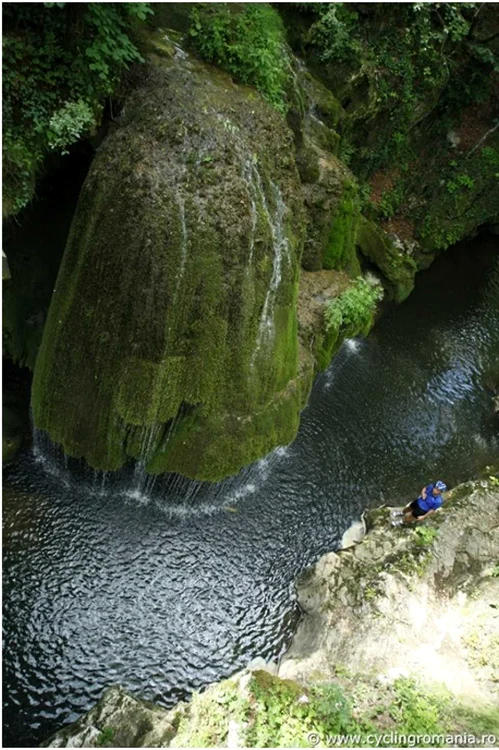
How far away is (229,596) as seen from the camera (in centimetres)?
792

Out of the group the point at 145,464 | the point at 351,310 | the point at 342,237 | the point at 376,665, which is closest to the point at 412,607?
the point at 376,665

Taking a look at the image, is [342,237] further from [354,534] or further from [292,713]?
[292,713]

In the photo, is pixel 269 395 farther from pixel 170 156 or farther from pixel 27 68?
pixel 27 68

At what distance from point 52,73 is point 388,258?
33.0 feet

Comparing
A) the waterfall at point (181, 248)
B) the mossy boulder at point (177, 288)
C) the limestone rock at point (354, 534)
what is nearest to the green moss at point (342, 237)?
the mossy boulder at point (177, 288)

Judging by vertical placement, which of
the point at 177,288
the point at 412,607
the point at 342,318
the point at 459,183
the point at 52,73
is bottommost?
the point at 412,607

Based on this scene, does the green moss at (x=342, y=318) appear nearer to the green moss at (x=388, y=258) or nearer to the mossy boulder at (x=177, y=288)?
the mossy boulder at (x=177, y=288)

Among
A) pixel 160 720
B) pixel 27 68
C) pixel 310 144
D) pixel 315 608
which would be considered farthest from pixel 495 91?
pixel 160 720

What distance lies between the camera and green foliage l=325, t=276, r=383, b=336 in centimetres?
952

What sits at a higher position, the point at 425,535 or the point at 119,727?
the point at 425,535

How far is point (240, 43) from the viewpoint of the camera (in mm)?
7578

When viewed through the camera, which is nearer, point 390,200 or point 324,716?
point 324,716

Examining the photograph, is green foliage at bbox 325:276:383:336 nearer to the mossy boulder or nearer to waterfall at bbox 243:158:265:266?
the mossy boulder

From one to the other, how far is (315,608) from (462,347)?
33.0 feet
